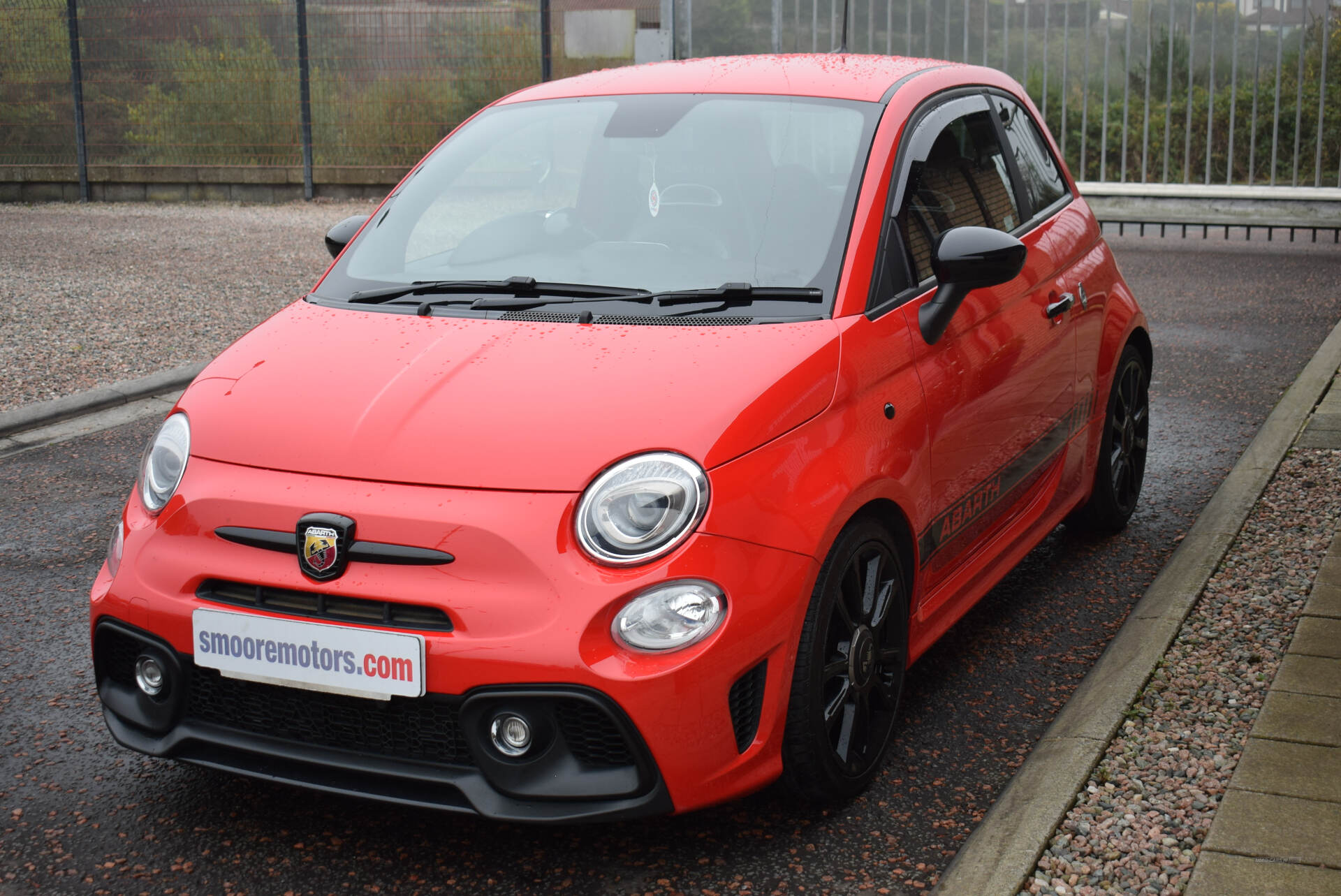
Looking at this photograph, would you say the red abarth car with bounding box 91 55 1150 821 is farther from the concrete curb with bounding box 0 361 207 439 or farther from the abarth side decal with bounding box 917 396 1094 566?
the concrete curb with bounding box 0 361 207 439

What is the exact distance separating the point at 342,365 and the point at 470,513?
685 mm

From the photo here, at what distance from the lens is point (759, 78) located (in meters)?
4.03

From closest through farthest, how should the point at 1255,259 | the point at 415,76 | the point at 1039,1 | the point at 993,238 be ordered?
1. the point at 993,238
2. the point at 1255,259
3. the point at 1039,1
4. the point at 415,76

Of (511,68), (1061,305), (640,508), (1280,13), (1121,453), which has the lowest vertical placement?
(1121,453)

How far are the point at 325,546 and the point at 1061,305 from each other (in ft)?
8.32

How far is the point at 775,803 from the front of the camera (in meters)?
3.17

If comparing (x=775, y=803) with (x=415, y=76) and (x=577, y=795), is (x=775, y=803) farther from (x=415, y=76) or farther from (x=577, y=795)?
(x=415, y=76)

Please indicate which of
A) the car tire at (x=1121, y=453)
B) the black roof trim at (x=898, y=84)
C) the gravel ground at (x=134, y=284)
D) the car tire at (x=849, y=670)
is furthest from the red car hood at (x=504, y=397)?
the gravel ground at (x=134, y=284)

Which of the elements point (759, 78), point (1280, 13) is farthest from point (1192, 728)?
point (1280, 13)

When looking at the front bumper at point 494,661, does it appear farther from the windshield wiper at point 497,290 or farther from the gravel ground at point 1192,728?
Result: the windshield wiper at point 497,290

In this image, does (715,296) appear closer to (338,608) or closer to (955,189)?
(955,189)

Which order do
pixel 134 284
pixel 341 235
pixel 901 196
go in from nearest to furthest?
pixel 901 196 < pixel 341 235 < pixel 134 284

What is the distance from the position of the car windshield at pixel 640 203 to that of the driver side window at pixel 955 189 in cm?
19

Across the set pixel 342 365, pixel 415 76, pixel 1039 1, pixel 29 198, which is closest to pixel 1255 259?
pixel 1039 1
